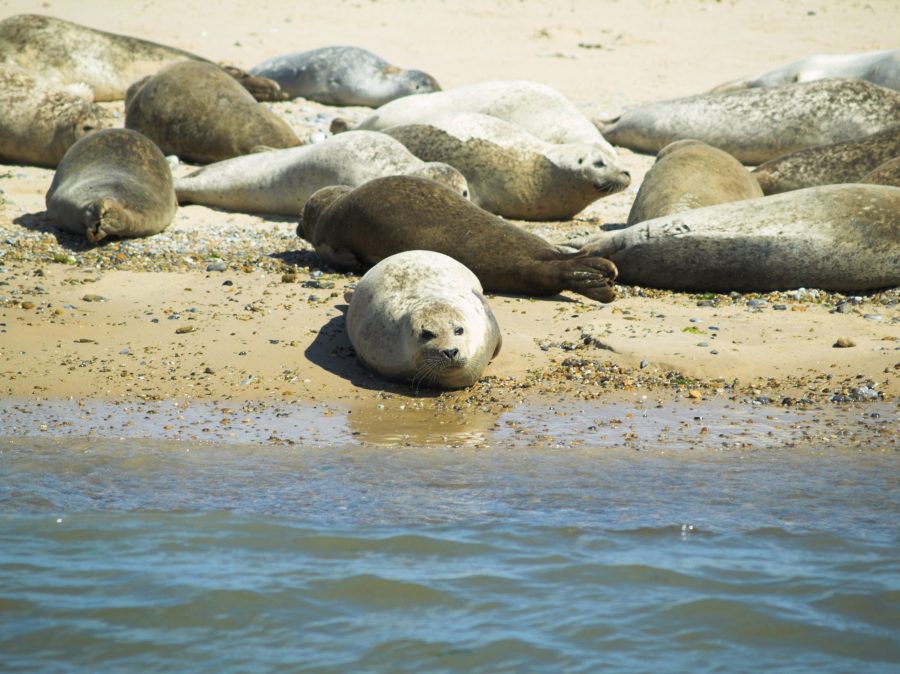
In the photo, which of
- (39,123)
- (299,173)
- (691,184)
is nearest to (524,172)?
(691,184)

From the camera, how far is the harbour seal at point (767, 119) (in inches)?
392

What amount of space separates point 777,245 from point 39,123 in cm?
565

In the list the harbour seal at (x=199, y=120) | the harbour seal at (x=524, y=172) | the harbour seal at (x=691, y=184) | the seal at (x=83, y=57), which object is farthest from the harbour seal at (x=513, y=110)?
the seal at (x=83, y=57)

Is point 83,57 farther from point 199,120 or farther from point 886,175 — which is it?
point 886,175

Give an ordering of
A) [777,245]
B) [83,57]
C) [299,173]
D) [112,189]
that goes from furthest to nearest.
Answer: [83,57]
[299,173]
[112,189]
[777,245]

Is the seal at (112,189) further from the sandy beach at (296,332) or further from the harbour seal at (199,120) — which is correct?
the harbour seal at (199,120)

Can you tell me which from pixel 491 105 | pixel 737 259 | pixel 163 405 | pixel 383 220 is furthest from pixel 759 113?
pixel 163 405

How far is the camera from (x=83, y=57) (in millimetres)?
11258

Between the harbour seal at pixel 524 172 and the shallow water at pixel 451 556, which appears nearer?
the shallow water at pixel 451 556

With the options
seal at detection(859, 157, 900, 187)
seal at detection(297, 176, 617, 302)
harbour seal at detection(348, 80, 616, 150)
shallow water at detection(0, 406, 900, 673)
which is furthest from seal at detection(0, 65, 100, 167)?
seal at detection(859, 157, 900, 187)

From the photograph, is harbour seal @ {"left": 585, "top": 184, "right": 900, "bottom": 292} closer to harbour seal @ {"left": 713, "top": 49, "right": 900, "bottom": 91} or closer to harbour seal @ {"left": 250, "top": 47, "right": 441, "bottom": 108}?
harbour seal @ {"left": 713, "top": 49, "right": 900, "bottom": 91}

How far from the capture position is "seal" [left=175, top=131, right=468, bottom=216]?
7.89 metres

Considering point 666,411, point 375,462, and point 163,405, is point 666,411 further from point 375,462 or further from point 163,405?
point 163,405

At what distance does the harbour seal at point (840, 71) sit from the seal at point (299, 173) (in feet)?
16.7
